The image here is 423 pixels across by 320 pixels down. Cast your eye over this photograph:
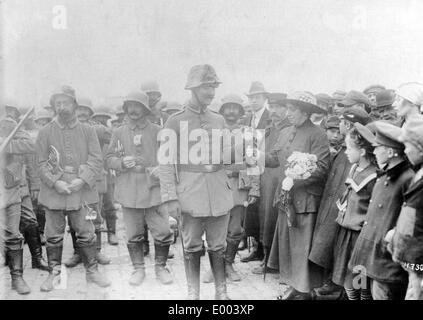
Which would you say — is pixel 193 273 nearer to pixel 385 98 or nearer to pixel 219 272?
pixel 219 272

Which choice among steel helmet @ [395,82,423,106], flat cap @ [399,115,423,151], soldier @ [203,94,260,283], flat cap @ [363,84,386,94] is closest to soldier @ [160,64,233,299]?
soldier @ [203,94,260,283]

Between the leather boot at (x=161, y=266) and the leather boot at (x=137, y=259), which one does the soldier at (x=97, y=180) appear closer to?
the leather boot at (x=137, y=259)

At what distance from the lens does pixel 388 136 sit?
3.32 m

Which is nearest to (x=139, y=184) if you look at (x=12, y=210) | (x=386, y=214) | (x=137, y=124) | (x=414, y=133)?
(x=137, y=124)

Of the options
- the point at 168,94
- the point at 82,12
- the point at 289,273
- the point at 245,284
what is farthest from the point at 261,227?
the point at 82,12

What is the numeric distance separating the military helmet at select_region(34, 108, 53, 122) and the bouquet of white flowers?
4.57 metres

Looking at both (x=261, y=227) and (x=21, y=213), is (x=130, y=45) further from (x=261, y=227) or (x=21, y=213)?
(x=261, y=227)

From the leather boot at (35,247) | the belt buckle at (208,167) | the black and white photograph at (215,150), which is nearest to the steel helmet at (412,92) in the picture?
the black and white photograph at (215,150)

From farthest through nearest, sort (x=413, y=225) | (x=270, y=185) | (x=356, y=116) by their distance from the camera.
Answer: (x=270, y=185)
(x=356, y=116)
(x=413, y=225)

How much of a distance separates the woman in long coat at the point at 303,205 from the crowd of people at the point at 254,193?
0.01 m

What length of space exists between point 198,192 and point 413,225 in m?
2.03

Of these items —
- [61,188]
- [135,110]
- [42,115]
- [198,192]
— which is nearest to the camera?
[198,192]

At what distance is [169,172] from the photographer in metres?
4.38
